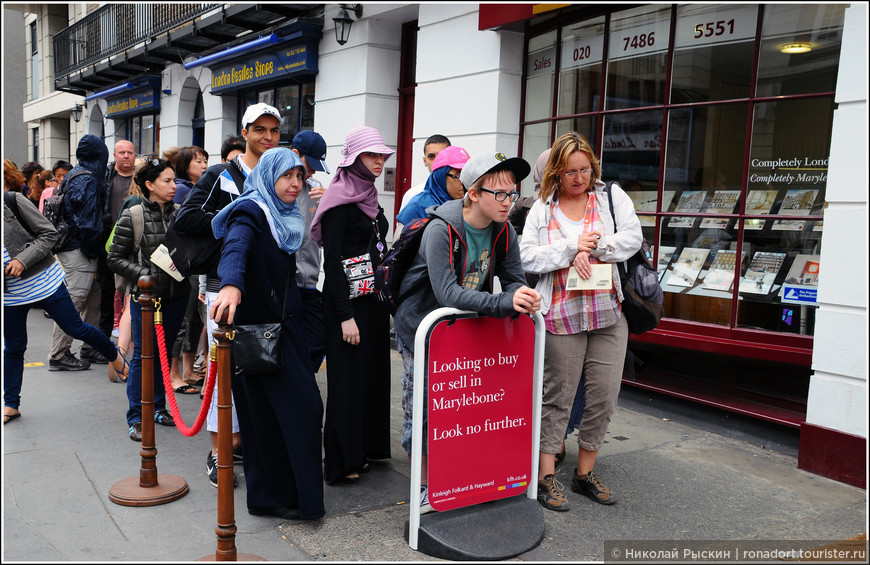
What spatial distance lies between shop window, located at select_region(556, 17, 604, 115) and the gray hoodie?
3322 millimetres

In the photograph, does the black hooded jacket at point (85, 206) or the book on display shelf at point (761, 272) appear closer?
the book on display shelf at point (761, 272)

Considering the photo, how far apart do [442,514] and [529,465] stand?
55cm

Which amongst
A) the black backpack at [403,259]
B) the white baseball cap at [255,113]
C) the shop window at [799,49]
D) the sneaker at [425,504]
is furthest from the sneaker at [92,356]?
the shop window at [799,49]

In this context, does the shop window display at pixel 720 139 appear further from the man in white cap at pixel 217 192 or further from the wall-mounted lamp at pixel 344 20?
the wall-mounted lamp at pixel 344 20

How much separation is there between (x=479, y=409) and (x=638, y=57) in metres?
4.11

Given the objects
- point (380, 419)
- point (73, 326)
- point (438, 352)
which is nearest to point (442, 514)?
point (438, 352)

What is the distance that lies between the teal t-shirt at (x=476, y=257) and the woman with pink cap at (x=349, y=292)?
857mm

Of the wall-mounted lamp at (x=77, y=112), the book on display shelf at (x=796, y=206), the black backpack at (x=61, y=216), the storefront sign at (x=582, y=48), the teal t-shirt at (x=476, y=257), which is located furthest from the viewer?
the wall-mounted lamp at (x=77, y=112)

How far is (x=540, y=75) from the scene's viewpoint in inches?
280

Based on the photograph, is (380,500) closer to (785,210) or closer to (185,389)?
(185,389)

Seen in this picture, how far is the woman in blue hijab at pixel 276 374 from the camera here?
364 cm

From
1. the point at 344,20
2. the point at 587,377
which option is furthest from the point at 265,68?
the point at 587,377

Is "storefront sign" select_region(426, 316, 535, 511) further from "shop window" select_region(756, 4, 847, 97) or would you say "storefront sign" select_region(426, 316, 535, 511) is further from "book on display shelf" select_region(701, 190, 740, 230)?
"shop window" select_region(756, 4, 847, 97)

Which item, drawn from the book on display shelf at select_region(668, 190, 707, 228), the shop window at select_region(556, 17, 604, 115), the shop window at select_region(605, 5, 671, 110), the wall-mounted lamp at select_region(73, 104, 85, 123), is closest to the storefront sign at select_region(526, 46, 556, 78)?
the shop window at select_region(556, 17, 604, 115)
